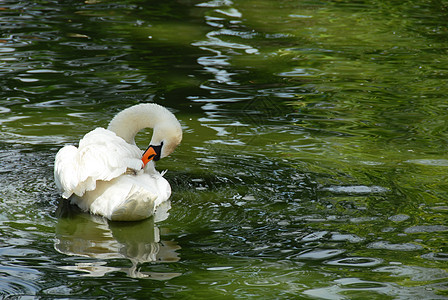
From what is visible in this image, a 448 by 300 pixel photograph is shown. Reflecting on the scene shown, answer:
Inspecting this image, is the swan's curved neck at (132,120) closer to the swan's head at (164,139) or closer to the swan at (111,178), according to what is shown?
the swan's head at (164,139)

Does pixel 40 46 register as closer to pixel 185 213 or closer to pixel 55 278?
pixel 185 213

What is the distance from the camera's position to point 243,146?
7.62 metres

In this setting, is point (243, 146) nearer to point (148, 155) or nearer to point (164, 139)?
point (164, 139)

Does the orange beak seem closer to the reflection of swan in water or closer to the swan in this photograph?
the swan

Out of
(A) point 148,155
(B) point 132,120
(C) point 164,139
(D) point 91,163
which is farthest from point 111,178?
(B) point 132,120

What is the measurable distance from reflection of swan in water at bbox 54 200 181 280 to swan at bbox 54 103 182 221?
3.1 inches

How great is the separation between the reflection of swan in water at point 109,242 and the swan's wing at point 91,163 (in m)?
0.24

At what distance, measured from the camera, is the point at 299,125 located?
8.39 m

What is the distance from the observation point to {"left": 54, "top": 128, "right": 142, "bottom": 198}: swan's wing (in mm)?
5605

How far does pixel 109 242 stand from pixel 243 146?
2534 mm

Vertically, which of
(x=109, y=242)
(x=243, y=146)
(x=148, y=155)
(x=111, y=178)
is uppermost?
(x=111, y=178)

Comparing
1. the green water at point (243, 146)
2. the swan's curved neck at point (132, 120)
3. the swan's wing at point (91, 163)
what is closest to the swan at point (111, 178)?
the swan's wing at point (91, 163)

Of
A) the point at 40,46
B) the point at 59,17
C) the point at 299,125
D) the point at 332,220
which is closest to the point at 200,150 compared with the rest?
the point at 299,125

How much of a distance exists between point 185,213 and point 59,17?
28.5 feet
